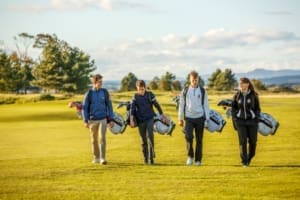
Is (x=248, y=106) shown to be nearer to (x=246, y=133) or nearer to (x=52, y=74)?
(x=246, y=133)

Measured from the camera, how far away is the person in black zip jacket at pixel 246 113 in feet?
43.1

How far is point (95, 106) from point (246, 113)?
3.62 meters

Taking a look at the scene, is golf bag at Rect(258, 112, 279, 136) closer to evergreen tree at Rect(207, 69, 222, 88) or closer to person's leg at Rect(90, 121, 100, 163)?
person's leg at Rect(90, 121, 100, 163)

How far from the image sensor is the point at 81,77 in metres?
98.2

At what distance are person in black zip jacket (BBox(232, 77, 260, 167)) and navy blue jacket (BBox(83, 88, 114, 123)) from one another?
3.09 meters

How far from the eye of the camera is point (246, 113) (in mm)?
13180

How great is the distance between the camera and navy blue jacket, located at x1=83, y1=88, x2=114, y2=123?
535 inches

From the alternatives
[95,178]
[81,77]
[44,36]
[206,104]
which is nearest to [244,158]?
[206,104]

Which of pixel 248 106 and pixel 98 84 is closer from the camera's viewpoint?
pixel 248 106

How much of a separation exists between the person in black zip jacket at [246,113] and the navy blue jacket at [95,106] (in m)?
3.09

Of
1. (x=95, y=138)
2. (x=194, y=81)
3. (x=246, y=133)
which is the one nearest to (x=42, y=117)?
(x=95, y=138)

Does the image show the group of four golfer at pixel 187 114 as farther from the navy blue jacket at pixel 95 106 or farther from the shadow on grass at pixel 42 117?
the shadow on grass at pixel 42 117

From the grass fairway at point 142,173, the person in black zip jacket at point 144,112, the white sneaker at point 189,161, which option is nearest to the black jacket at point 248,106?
the grass fairway at point 142,173

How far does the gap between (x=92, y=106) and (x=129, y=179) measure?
284 cm
